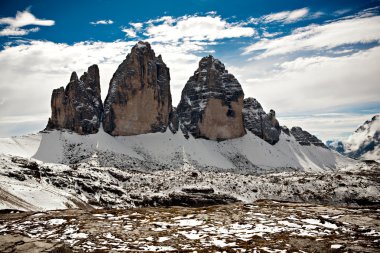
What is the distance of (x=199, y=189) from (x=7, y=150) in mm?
61524

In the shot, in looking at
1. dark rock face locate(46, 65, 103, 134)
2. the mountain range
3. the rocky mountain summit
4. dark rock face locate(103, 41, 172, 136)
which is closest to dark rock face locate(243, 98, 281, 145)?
the rocky mountain summit

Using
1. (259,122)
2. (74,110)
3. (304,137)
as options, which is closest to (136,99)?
(74,110)

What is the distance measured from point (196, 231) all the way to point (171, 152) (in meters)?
110

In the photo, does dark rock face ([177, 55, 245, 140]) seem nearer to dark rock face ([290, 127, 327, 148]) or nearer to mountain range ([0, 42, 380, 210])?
mountain range ([0, 42, 380, 210])

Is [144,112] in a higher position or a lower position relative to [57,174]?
higher

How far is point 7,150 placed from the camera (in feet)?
322

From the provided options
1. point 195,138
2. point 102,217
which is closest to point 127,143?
point 195,138

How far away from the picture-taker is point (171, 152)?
4889 inches

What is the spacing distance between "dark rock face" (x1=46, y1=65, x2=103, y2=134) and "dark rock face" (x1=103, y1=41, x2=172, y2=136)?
20.2 ft

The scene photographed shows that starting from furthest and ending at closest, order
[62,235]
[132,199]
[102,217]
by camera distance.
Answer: [132,199]
[102,217]
[62,235]

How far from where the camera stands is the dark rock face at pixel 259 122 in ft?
529

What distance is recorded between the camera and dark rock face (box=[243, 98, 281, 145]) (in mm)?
161125

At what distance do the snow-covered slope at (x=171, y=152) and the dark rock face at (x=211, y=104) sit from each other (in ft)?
17.5

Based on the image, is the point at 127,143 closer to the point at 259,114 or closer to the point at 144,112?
the point at 144,112
